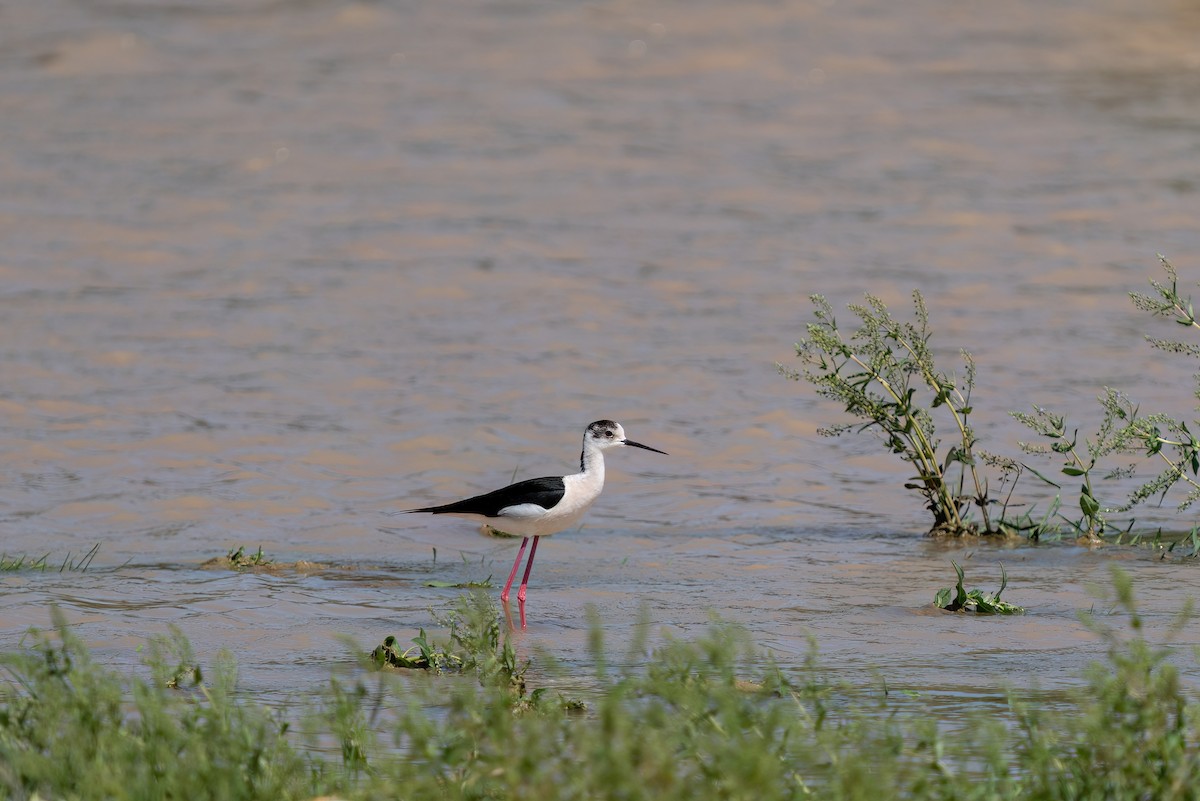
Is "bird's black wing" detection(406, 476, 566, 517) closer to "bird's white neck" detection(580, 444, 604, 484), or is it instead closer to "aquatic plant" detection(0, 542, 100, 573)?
"bird's white neck" detection(580, 444, 604, 484)

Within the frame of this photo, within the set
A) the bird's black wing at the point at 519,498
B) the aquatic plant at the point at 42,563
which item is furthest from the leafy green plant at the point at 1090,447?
the aquatic plant at the point at 42,563

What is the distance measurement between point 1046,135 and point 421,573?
519 inches

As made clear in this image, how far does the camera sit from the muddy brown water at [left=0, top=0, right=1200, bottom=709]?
7809 mm

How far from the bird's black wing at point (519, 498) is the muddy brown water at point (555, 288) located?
17.1 inches

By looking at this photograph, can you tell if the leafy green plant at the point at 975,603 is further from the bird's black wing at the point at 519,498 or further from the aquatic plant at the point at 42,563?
the aquatic plant at the point at 42,563

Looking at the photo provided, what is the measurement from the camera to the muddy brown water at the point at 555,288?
7.81 metres

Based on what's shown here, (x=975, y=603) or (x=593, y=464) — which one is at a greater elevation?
(x=593, y=464)

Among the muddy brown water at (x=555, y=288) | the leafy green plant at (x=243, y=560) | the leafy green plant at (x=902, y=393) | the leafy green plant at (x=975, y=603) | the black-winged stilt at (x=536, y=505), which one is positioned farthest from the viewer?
the leafy green plant at (x=902, y=393)

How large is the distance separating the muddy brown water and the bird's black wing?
43 cm

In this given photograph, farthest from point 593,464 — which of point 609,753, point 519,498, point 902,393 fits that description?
point 609,753

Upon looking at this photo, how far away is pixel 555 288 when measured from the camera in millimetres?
15547

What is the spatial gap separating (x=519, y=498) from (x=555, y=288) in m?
7.68

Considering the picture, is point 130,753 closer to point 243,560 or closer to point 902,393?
point 243,560

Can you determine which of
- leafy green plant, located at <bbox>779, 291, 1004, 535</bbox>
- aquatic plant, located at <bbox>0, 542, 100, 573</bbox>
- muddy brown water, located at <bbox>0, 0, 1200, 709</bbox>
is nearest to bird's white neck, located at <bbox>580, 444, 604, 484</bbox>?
muddy brown water, located at <bbox>0, 0, 1200, 709</bbox>
